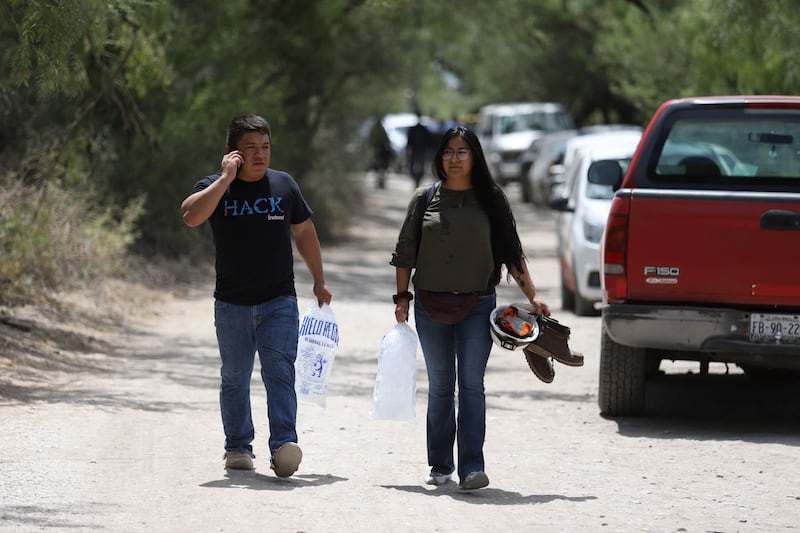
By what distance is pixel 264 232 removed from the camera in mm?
7297

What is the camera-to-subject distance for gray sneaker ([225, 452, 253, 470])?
24.8 ft

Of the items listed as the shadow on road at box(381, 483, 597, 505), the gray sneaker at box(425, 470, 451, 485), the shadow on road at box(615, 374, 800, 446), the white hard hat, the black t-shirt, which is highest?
the black t-shirt

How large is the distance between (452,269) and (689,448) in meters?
2.27

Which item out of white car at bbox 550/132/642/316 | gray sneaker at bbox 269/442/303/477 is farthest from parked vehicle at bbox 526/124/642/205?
gray sneaker at bbox 269/442/303/477

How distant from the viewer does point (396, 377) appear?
A: 7328 mm

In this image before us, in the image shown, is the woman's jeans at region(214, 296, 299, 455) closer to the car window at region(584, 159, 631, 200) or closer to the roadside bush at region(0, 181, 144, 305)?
the roadside bush at region(0, 181, 144, 305)

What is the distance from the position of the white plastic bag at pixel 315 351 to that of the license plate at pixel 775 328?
2.49 meters

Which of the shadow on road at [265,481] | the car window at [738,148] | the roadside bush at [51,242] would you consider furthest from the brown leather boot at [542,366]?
the roadside bush at [51,242]

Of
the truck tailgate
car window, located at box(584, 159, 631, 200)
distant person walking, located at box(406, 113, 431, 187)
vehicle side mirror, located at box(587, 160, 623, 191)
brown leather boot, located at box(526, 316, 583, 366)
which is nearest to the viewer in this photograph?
brown leather boot, located at box(526, 316, 583, 366)

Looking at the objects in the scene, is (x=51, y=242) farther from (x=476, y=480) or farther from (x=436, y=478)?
(x=476, y=480)

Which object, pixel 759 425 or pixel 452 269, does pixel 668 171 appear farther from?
pixel 452 269

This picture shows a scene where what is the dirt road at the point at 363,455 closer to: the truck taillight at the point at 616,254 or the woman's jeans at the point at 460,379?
the woman's jeans at the point at 460,379

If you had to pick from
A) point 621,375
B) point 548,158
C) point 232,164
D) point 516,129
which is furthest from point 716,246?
point 516,129

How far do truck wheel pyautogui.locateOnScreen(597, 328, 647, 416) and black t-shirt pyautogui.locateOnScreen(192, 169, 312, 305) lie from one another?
2611 mm
